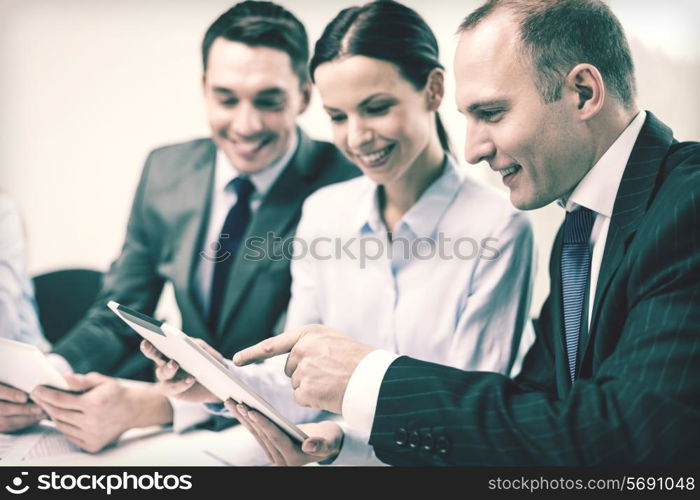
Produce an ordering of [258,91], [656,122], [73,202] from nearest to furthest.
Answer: [656,122] → [258,91] → [73,202]

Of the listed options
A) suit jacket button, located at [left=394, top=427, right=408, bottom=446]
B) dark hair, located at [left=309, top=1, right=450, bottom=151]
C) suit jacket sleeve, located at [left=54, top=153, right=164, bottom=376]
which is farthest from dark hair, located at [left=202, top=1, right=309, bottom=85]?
suit jacket button, located at [left=394, top=427, right=408, bottom=446]

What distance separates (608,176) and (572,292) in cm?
24

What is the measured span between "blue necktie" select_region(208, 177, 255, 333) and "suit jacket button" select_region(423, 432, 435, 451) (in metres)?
0.82

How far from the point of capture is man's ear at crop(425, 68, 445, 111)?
178 centimetres

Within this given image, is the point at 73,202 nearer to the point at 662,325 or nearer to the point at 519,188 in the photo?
the point at 519,188

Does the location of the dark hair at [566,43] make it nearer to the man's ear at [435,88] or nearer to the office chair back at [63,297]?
the man's ear at [435,88]

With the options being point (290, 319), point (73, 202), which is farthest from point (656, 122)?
point (73, 202)

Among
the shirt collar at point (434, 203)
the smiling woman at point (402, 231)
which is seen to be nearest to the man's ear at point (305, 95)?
the smiling woman at point (402, 231)

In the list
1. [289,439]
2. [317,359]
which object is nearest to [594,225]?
[317,359]

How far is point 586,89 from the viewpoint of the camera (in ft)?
4.80

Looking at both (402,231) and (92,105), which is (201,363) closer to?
(402,231)

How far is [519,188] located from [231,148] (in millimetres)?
824

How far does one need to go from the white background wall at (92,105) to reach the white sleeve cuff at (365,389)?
663mm

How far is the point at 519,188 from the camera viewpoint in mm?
1562
